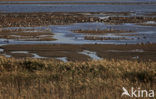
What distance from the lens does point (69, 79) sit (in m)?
10.8

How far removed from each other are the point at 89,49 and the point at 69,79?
503 inches

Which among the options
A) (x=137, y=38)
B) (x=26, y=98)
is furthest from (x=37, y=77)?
(x=137, y=38)

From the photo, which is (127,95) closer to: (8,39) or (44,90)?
(44,90)

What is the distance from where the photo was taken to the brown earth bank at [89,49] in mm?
21188

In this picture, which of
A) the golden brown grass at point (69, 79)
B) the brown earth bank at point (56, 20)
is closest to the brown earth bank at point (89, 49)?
the golden brown grass at point (69, 79)

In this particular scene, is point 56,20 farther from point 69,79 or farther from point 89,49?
point 69,79

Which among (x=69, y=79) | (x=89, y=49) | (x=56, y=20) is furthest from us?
(x=56, y=20)

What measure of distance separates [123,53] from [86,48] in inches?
113

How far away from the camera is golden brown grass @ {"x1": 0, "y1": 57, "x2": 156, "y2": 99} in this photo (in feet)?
30.9

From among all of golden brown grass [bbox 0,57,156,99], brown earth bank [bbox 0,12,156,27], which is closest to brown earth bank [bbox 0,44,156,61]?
golden brown grass [bbox 0,57,156,99]

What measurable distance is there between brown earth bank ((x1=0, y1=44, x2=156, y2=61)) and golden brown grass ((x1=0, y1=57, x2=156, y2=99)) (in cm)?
796

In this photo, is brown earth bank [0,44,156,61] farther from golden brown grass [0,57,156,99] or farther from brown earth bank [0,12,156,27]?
brown earth bank [0,12,156,27]

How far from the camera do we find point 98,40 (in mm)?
27438

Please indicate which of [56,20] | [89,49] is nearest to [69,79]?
[89,49]
